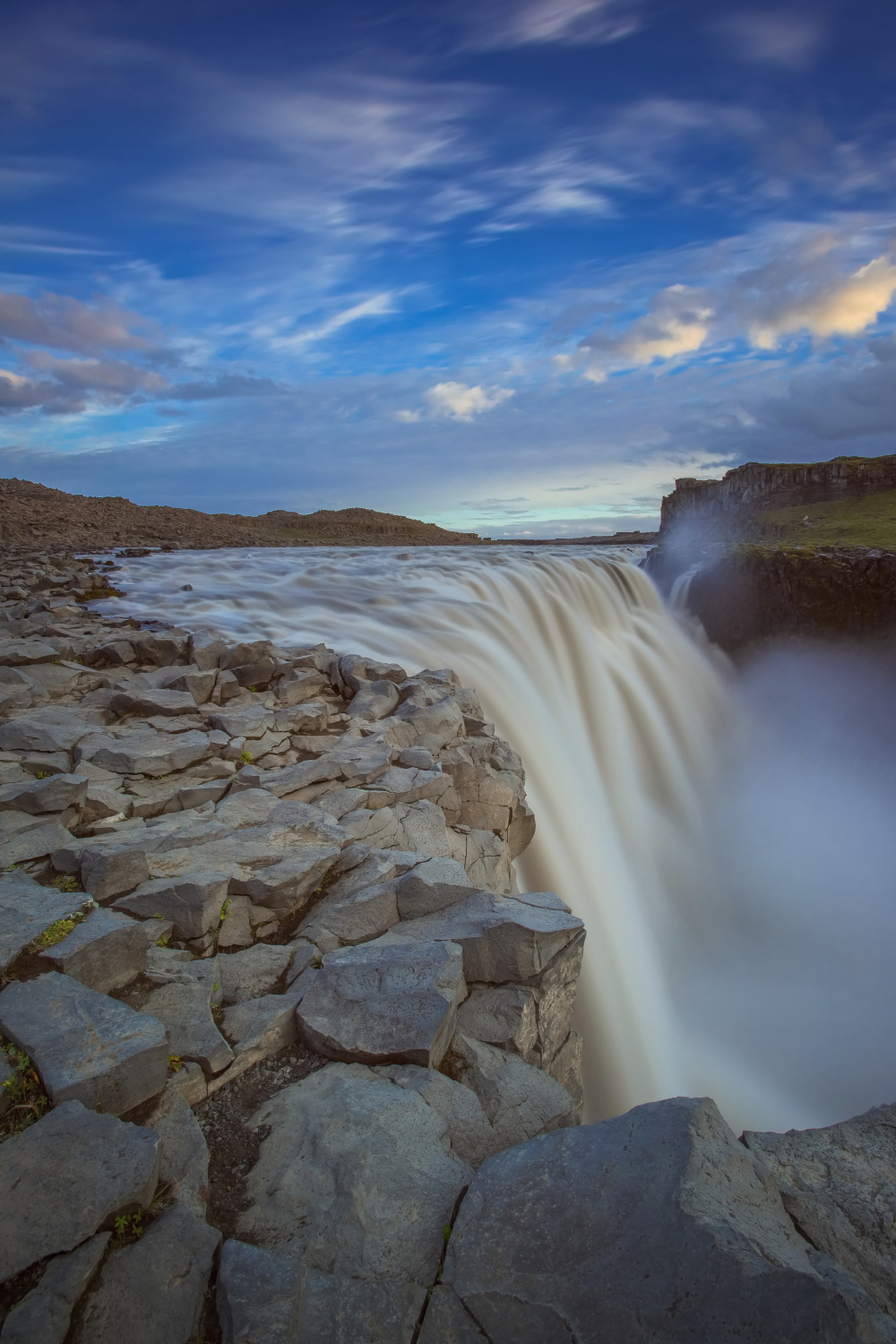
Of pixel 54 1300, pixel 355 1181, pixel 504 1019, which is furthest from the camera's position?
pixel 504 1019

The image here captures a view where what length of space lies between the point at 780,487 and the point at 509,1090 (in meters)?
39.9

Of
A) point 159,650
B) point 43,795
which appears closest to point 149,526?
point 159,650

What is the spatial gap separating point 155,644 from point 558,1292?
9589mm

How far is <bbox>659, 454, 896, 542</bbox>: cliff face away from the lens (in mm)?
33750

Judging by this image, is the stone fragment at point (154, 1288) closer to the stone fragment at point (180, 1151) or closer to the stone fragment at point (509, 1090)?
the stone fragment at point (180, 1151)

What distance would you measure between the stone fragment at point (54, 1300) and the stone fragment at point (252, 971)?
182cm

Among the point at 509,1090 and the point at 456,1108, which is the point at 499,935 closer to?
the point at 509,1090

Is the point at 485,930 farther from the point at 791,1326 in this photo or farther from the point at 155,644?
the point at 155,644

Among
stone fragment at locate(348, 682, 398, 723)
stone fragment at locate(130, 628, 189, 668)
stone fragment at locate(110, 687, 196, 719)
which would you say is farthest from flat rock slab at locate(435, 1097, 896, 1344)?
stone fragment at locate(130, 628, 189, 668)

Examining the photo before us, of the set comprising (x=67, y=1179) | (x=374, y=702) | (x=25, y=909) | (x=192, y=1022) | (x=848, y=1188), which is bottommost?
(x=848, y=1188)

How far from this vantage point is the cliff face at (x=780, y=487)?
33.8 m

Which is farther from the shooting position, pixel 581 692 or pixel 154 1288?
pixel 581 692

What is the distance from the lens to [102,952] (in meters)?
4.14

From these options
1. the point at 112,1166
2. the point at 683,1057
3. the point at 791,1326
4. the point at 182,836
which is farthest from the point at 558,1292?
the point at 683,1057
